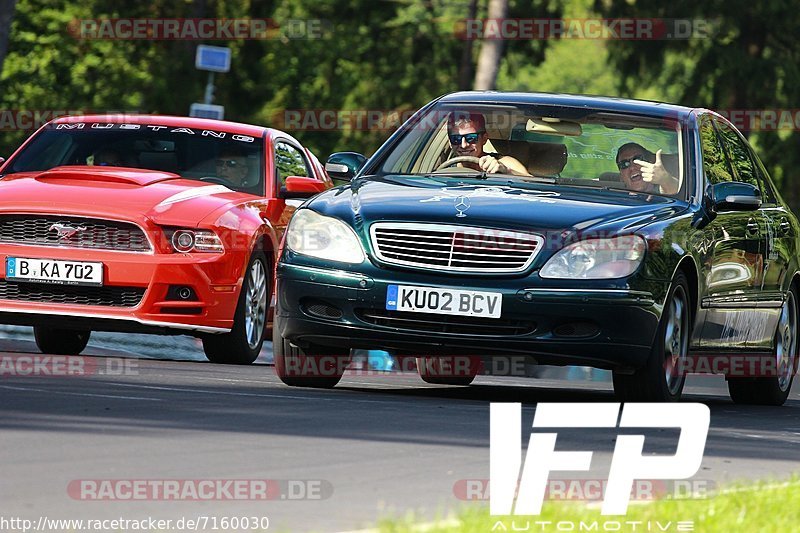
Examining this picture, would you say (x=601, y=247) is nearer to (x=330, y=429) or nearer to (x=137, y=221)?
(x=330, y=429)

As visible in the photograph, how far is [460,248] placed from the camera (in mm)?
9750

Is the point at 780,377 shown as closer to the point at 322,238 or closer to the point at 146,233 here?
the point at 322,238

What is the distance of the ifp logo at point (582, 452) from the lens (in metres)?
6.28

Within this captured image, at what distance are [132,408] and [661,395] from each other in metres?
2.90

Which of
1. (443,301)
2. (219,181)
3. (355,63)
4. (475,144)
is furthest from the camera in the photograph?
(355,63)

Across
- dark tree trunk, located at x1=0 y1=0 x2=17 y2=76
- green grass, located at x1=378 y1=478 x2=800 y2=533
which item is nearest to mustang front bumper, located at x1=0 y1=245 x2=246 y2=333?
green grass, located at x1=378 y1=478 x2=800 y2=533

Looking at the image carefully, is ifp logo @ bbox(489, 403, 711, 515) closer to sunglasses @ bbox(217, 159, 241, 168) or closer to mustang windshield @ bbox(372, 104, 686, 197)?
mustang windshield @ bbox(372, 104, 686, 197)

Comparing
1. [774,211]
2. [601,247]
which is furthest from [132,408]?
[774,211]

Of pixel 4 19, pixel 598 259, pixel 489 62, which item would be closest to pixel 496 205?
pixel 598 259

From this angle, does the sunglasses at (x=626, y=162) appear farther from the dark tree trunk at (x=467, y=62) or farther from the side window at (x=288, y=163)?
the dark tree trunk at (x=467, y=62)

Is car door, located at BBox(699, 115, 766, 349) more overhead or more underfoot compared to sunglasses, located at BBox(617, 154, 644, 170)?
more underfoot

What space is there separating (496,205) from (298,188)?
3.73m

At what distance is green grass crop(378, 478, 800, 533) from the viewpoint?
5.57m

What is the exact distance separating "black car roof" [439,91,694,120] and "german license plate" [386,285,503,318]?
7.22ft
